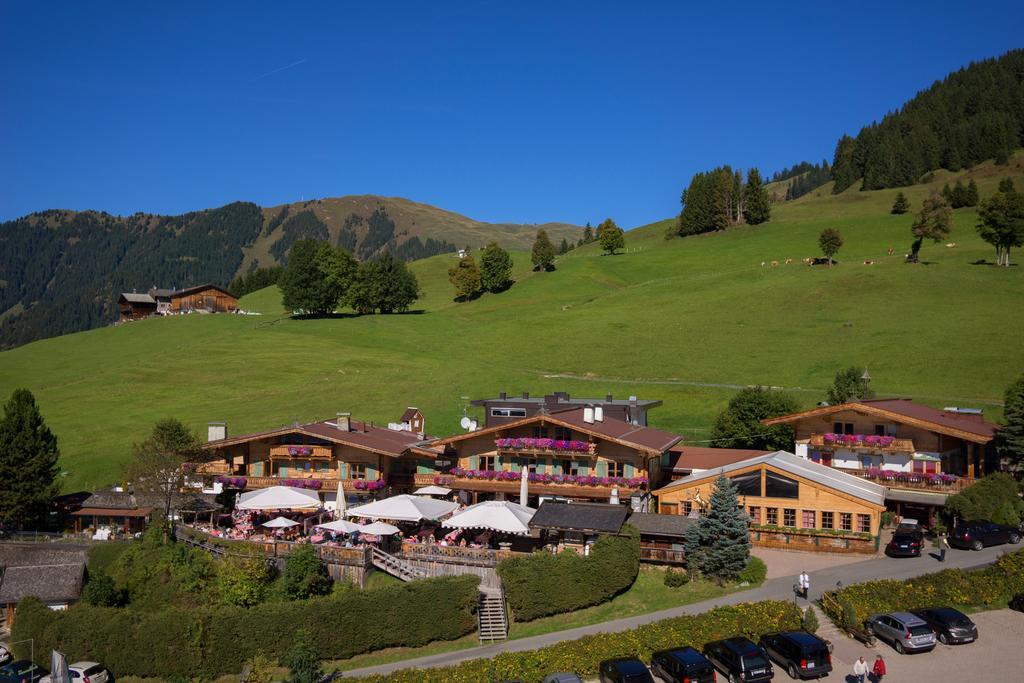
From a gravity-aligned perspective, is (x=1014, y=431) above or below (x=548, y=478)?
above

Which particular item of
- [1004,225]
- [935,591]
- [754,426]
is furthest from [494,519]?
[1004,225]

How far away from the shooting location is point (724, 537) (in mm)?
34281

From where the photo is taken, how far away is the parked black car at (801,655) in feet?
85.0

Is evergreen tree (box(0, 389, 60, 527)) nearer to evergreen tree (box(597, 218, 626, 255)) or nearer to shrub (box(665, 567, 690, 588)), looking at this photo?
shrub (box(665, 567, 690, 588))

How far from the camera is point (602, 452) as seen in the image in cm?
4456

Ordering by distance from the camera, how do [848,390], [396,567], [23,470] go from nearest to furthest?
[396,567] < [23,470] < [848,390]

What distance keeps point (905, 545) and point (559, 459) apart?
58.2 feet

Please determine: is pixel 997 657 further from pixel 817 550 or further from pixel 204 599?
pixel 204 599

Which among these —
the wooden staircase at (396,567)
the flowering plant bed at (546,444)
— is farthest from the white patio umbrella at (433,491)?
the wooden staircase at (396,567)

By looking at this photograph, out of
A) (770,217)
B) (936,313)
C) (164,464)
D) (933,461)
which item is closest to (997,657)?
(933,461)

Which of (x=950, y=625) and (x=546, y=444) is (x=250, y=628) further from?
(x=950, y=625)

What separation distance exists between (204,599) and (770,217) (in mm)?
151769

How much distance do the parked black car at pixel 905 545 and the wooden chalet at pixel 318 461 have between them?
2518 centimetres

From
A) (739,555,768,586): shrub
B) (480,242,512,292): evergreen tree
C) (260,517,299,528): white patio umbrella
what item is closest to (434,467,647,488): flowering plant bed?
(739,555,768,586): shrub
